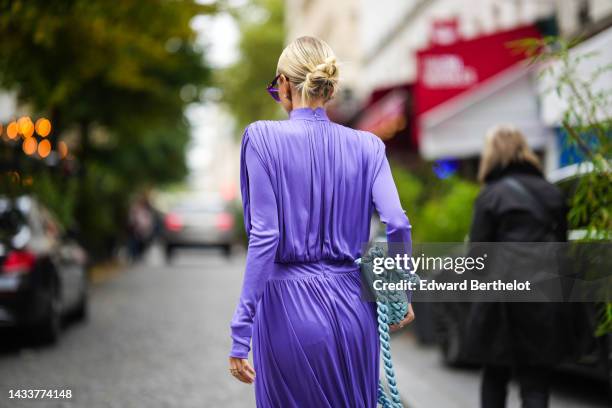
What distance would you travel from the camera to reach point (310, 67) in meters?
3.38

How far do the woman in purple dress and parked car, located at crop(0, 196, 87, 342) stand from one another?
22.8ft

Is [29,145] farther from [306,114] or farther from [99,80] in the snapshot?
[306,114]

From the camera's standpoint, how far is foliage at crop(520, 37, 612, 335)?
5.33m

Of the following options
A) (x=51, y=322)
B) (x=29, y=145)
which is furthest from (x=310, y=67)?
(x=29, y=145)

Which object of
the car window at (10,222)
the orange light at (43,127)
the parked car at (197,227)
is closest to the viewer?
the car window at (10,222)

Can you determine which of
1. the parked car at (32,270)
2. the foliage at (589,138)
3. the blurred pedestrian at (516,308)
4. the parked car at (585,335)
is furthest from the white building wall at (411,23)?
the foliage at (589,138)

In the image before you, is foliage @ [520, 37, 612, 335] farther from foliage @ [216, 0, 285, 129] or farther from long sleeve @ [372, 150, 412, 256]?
foliage @ [216, 0, 285, 129]

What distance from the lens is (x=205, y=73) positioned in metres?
22.8

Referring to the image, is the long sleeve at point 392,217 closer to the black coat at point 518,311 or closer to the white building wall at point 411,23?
the black coat at point 518,311

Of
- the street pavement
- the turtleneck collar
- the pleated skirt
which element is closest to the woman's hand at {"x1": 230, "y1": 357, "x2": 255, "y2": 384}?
the pleated skirt

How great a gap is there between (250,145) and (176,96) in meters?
18.5

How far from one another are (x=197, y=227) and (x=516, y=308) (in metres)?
27.0

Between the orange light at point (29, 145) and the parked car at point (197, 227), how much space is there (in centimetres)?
1206

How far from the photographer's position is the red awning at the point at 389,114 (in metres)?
23.3
